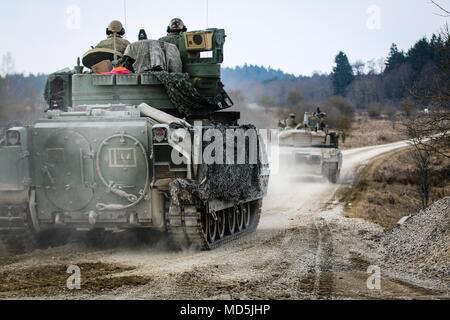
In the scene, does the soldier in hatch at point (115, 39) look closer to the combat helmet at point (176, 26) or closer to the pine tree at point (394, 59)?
the combat helmet at point (176, 26)

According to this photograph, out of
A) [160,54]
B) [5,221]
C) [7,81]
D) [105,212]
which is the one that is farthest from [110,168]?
[7,81]

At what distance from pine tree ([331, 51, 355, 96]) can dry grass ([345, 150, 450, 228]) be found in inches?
567

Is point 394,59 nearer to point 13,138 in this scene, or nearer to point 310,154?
point 310,154

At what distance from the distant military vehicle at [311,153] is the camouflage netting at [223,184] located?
13.5 meters

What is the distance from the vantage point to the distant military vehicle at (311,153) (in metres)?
28.0

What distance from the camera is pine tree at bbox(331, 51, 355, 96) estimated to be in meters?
50.8

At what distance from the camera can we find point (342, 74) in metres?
55.6

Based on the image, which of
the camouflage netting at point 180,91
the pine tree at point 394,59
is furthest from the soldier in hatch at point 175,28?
the pine tree at point 394,59

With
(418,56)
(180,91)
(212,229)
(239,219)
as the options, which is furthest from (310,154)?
(212,229)

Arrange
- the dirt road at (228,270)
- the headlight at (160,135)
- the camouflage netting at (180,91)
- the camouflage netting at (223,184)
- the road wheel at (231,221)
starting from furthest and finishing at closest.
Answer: the road wheel at (231,221), the camouflage netting at (180,91), the headlight at (160,135), the camouflage netting at (223,184), the dirt road at (228,270)

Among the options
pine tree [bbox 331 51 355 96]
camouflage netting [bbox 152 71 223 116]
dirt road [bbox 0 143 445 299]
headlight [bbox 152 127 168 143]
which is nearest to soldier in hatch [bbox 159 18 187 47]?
camouflage netting [bbox 152 71 223 116]

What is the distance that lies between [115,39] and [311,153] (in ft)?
52.4

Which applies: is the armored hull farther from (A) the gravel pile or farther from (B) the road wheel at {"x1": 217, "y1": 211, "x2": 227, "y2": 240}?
(B) the road wheel at {"x1": 217, "y1": 211, "x2": 227, "y2": 240}
